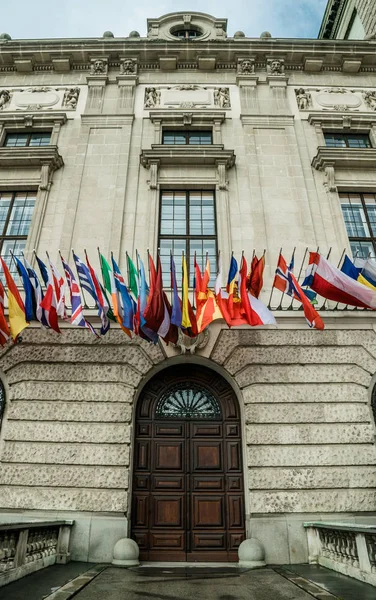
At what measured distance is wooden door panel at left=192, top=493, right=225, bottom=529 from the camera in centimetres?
925

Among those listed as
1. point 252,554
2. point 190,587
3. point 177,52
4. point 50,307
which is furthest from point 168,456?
point 177,52

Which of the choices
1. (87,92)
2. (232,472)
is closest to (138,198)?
(87,92)

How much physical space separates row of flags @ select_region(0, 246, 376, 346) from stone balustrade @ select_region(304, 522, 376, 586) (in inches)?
160

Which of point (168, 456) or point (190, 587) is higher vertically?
point (168, 456)

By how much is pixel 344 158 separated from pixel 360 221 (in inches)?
90.9

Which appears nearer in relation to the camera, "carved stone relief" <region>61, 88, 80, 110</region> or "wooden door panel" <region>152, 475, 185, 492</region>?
"wooden door panel" <region>152, 475, 185, 492</region>

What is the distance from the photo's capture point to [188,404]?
410 inches

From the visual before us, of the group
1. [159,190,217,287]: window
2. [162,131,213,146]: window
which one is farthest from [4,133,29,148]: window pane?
[159,190,217,287]: window

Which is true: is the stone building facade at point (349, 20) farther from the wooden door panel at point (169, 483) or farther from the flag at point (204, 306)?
the wooden door panel at point (169, 483)

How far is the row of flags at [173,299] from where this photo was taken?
29.4ft

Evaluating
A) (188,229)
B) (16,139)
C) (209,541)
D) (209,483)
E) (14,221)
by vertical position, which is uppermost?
(16,139)

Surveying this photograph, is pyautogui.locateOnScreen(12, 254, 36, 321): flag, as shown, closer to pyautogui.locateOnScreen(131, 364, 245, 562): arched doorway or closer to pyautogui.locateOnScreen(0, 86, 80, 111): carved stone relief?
pyautogui.locateOnScreen(131, 364, 245, 562): arched doorway

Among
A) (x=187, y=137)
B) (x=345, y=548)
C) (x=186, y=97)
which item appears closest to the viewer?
(x=345, y=548)

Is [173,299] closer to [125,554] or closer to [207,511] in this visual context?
[207,511]
